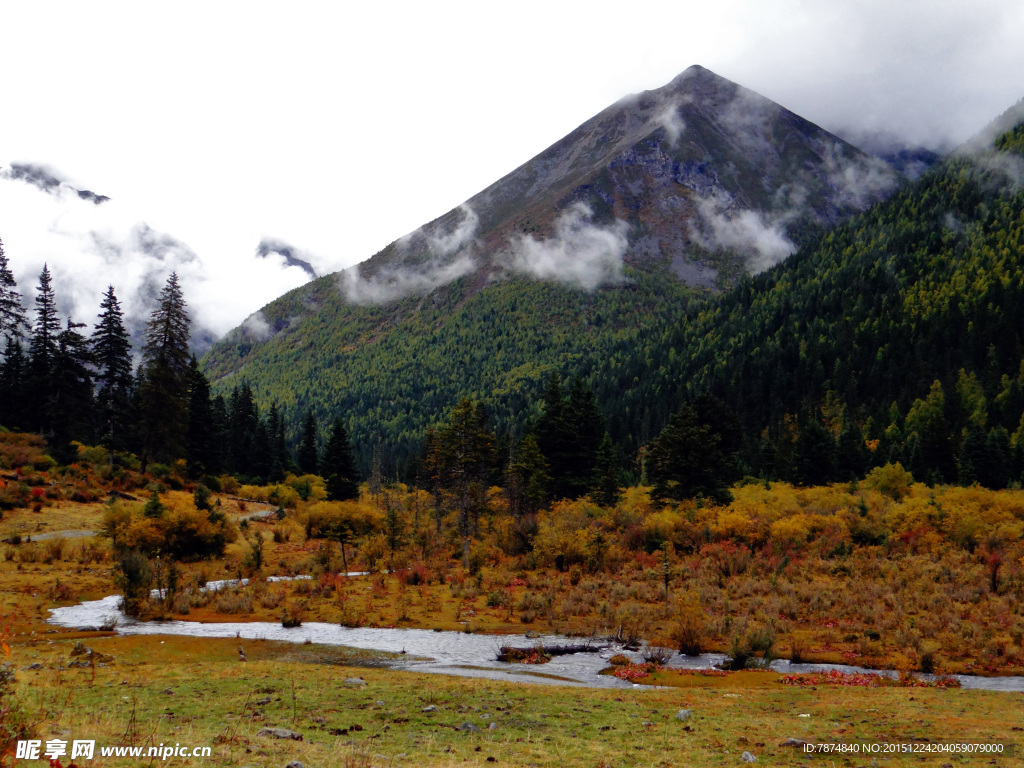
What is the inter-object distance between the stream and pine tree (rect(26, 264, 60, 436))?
3887 cm

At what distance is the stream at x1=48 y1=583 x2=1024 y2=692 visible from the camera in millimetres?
18609

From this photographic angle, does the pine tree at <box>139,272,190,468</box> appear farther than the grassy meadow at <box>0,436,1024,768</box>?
Yes

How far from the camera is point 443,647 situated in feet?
74.1

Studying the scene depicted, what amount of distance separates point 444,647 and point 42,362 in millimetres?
55376

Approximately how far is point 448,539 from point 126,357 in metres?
34.4

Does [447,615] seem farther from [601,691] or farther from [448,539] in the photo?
[448,539]

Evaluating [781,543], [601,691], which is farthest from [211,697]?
[781,543]

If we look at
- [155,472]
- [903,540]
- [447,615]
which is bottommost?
[447,615]

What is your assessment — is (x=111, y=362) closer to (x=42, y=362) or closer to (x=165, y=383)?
(x=165, y=383)

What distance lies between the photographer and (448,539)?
171 ft

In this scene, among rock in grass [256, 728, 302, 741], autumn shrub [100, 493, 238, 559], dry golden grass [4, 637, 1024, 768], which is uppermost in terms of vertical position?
autumn shrub [100, 493, 238, 559]

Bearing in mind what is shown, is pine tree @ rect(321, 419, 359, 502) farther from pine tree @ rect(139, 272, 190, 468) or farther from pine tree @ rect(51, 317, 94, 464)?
pine tree @ rect(51, 317, 94, 464)

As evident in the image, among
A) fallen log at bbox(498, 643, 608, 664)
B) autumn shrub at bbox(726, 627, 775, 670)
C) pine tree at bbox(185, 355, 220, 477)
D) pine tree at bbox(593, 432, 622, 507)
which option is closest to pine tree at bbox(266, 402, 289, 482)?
pine tree at bbox(185, 355, 220, 477)

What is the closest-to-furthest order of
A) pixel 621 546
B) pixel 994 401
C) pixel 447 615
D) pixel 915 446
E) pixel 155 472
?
pixel 447 615 < pixel 621 546 < pixel 155 472 < pixel 915 446 < pixel 994 401
